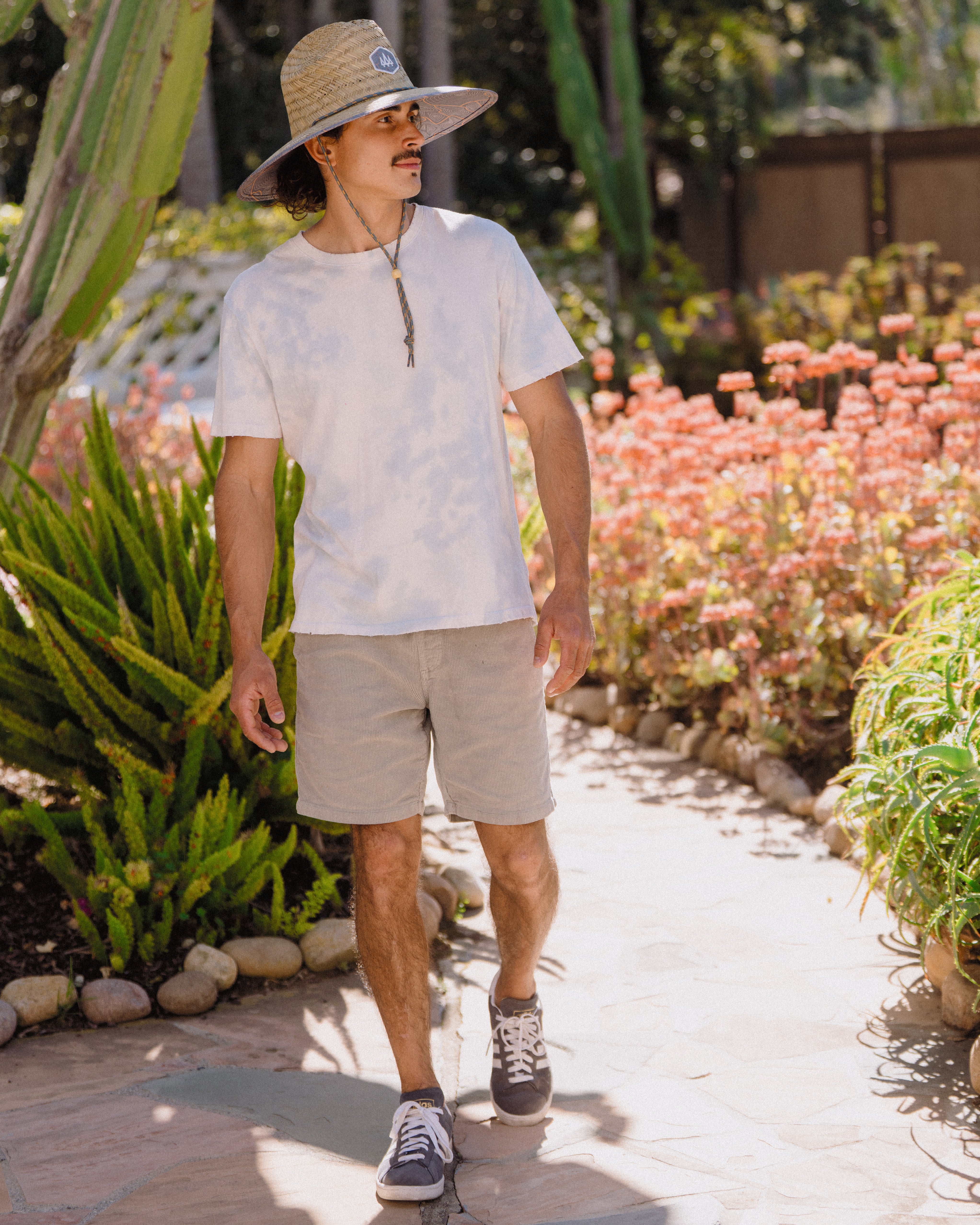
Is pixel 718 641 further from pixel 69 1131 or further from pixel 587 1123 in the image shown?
pixel 69 1131

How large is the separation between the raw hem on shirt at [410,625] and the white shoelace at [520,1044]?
79 cm

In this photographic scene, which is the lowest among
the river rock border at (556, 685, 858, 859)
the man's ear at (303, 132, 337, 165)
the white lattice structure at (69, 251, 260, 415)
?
the river rock border at (556, 685, 858, 859)

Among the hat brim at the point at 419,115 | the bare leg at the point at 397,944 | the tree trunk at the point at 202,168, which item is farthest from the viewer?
the tree trunk at the point at 202,168

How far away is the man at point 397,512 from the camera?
250cm

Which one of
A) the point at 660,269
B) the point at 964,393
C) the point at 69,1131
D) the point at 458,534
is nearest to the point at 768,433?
the point at 964,393

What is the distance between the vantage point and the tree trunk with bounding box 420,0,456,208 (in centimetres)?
1320

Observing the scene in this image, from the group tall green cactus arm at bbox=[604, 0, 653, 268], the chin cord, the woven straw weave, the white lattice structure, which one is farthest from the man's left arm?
tall green cactus arm at bbox=[604, 0, 653, 268]

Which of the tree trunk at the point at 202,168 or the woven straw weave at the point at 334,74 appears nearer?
the woven straw weave at the point at 334,74

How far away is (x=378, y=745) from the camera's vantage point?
8.47 ft

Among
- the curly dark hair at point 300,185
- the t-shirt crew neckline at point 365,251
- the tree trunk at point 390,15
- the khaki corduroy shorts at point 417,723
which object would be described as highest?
the tree trunk at point 390,15

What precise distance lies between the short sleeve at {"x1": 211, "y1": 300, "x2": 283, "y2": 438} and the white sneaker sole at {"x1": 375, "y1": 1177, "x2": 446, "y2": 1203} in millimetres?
1320

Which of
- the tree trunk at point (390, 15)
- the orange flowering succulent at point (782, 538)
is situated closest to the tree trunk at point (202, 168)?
the tree trunk at point (390, 15)

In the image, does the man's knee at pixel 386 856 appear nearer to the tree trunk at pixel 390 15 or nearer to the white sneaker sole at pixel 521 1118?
the white sneaker sole at pixel 521 1118

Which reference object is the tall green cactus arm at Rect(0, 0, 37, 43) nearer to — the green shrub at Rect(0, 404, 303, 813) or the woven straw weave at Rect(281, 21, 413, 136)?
the green shrub at Rect(0, 404, 303, 813)
